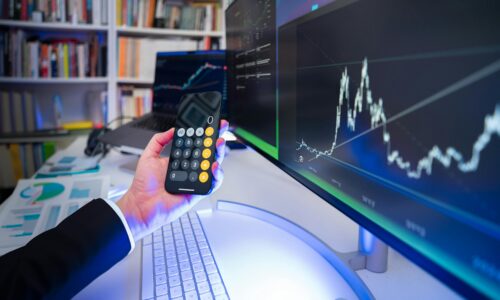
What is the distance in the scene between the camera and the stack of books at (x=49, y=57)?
69.9 inches

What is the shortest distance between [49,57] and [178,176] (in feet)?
5.97

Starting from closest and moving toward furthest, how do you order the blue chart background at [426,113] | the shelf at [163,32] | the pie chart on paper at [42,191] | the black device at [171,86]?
the blue chart background at [426,113] → the pie chart on paper at [42,191] → the black device at [171,86] → the shelf at [163,32]

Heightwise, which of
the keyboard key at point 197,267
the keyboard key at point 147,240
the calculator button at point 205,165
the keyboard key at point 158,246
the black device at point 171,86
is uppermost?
the black device at point 171,86

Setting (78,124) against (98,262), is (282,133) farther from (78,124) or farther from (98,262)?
(78,124)

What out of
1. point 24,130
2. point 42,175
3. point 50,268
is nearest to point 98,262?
point 50,268

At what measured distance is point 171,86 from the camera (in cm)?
112

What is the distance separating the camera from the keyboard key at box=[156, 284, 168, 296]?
1.23 feet

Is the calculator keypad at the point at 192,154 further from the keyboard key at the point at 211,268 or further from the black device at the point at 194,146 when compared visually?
the keyboard key at the point at 211,268

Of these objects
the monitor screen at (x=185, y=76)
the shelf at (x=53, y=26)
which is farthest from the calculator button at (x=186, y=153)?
the shelf at (x=53, y=26)

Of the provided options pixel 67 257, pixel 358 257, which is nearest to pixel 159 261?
pixel 67 257

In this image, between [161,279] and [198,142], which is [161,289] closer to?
[161,279]

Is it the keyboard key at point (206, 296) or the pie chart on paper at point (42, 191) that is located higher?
the pie chart on paper at point (42, 191)

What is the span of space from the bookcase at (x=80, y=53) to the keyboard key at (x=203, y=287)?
1767mm

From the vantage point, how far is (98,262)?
0.38 meters
